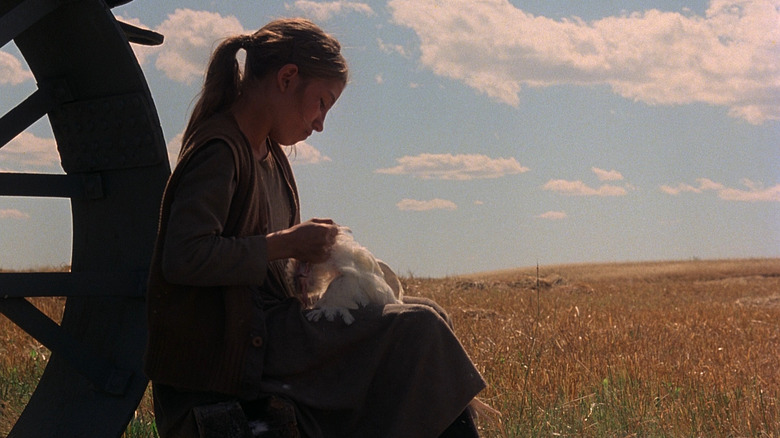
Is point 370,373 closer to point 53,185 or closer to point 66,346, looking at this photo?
point 66,346

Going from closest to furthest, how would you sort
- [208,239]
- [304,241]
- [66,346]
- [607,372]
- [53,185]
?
[208,239], [304,241], [66,346], [53,185], [607,372]

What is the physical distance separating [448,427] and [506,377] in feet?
7.91

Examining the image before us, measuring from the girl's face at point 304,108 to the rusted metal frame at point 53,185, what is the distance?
3.98ft

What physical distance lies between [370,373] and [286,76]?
1045mm

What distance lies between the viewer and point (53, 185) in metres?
3.97

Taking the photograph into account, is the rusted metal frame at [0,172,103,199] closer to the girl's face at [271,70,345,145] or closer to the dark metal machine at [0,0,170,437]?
the dark metal machine at [0,0,170,437]

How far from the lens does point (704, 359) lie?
6812 millimetres

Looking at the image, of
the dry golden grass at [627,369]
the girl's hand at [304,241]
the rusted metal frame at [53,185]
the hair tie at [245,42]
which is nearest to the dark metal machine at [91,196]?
the rusted metal frame at [53,185]

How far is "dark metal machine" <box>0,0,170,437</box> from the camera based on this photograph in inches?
145

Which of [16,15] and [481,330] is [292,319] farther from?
[481,330]

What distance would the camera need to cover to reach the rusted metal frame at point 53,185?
3.90 meters

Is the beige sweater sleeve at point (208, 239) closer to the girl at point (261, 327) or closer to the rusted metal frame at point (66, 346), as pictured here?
the girl at point (261, 327)

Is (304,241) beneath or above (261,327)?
above

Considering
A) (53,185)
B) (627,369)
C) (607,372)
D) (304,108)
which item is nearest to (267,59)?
(304,108)
